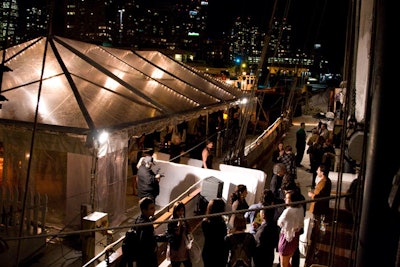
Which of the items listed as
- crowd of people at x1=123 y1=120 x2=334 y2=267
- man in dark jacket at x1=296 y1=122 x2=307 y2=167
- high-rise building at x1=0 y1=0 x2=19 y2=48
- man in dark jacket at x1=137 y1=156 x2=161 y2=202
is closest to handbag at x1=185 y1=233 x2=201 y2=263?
crowd of people at x1=123 y1=120 x2=334 y2=267

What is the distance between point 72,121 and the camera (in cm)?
624

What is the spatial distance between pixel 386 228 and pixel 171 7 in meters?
177

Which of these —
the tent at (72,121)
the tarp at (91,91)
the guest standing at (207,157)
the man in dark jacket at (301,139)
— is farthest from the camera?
the man in dark jacket at (301,139)

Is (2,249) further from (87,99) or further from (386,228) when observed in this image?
(87,99)

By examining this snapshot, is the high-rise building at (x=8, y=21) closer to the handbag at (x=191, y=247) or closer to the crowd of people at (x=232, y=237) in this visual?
the crowd of people at (x=232, y=237)

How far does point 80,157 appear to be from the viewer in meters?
7.20

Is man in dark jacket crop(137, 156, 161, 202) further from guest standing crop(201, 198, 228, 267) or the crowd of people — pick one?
guest standing crop(201, 198, 228, 267)

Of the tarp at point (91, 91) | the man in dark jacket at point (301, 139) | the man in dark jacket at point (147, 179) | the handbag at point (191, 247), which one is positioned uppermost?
the tarp at point (91, 91)

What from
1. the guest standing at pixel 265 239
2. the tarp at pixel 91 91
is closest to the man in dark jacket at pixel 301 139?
the tarp at pixel 91 91

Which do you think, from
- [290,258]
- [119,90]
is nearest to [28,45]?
[119,90]

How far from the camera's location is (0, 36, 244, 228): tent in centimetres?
627

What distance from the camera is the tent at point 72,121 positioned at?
627 centimetres

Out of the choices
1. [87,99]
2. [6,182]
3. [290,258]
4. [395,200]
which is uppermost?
[87,99]

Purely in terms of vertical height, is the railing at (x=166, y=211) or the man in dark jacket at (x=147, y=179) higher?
the man in dark jacket at (x=147, y=179)
